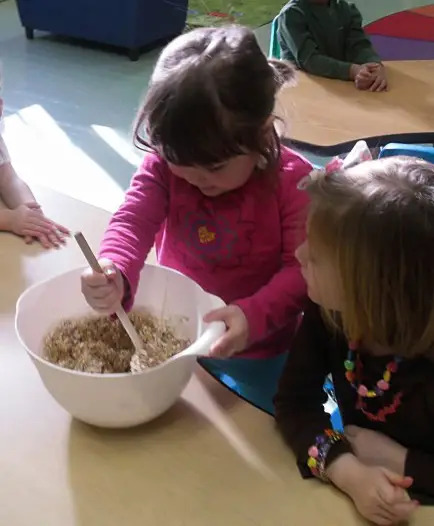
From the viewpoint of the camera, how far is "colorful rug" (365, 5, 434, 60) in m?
3.30

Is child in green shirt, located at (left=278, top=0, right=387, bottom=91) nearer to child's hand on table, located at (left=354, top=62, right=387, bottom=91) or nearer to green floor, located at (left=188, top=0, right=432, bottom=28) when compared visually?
child's hand on table, located at (left=354, top=62, right=387, bottom=91)

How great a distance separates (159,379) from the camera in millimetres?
696

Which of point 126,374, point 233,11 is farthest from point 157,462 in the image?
point 233,11

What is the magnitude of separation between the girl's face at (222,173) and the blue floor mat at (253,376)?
22 cm

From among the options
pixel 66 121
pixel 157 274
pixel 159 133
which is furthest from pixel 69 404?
pixel 66 121

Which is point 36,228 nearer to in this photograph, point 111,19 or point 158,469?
point 158,469

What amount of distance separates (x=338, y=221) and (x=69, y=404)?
12.7 inches

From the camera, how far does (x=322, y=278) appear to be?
69cm

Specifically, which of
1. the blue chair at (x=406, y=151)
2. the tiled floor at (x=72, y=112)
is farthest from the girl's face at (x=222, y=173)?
the tiled floor at (x=72, y=112)

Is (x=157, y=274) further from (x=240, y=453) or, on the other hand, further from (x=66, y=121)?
(x=66, y=121)

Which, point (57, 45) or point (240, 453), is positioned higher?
point (240, 453)

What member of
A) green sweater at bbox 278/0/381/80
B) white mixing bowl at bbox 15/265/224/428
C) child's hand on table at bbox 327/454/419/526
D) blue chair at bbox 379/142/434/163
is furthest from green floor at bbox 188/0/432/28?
child's hand on table at bbox 327/454/419/526

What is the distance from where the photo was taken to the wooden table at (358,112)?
153 cm

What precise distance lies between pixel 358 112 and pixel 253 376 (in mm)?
892
